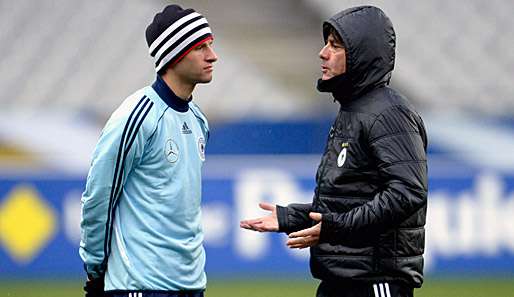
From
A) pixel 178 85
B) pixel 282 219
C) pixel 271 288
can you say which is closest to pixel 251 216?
pixel 271 288

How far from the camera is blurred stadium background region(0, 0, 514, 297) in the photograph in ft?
23.4

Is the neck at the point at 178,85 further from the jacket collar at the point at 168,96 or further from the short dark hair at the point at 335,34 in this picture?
the short dark hair at the point at 335,34

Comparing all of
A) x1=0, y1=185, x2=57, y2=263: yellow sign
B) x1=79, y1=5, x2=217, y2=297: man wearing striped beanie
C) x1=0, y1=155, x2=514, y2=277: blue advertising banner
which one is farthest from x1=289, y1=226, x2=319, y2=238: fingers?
x1=0, y1=185, x2=57, y2=263: yellow sign

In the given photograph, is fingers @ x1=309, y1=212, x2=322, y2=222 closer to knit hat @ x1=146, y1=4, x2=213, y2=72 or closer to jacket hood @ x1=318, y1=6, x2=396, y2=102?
jacket hood @ x1=318, y1=6, x2=396, y2=102

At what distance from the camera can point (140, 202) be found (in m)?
3.67

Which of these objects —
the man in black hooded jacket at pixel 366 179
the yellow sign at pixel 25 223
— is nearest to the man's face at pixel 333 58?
the man in black hooded jacket at pixel 366 179

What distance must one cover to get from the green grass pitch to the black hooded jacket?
3.07m

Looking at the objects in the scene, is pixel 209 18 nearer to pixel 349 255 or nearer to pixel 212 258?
pixel 212 258

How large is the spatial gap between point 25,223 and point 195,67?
11.7ft

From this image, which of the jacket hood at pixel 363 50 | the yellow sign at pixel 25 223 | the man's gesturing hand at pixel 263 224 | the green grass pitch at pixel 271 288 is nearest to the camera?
the jacket hood at pixel 363 50

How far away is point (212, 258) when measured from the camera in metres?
7.19

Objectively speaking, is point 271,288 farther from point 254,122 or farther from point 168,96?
point 168,96

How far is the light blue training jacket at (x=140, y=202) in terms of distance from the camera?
363cm

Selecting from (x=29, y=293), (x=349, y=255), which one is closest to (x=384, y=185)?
(x=349, y=255)
